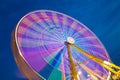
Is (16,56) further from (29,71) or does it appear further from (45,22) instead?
(45,22)

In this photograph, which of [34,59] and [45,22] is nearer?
[34,59]

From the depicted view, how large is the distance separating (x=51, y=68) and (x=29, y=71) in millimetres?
4348

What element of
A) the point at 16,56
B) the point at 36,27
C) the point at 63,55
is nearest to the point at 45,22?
the point at 36,27

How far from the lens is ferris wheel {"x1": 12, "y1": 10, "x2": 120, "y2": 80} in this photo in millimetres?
22844

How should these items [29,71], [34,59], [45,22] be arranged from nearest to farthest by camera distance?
1. [29,71]
2. [34,59]
3. [45,22]

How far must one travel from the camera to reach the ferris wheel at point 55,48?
74.9ft

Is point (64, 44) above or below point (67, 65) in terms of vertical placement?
above

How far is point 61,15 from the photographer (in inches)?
1182

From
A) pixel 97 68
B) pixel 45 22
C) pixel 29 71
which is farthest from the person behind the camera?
pixel 97 68

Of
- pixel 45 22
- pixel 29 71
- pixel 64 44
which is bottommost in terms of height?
pixel 29 71

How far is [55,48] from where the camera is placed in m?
27.2

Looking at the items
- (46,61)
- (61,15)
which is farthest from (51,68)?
(61,15)

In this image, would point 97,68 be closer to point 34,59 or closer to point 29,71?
point 34,59

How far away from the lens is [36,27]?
26.5 m
